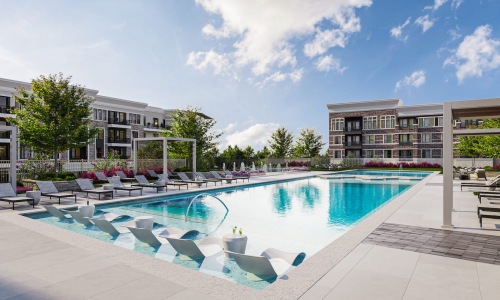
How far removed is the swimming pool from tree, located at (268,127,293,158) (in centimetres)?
4020

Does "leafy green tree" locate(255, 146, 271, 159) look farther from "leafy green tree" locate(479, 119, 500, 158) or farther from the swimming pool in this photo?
the swimming pool

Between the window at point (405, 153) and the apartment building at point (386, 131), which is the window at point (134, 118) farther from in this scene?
the window at point (405, 153)

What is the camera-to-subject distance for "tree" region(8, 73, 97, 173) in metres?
19.8

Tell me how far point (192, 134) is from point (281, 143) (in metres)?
29.8

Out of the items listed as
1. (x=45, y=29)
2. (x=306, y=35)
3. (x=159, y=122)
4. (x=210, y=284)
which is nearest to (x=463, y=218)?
(x=210, y=284)

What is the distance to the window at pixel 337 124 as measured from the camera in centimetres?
5531

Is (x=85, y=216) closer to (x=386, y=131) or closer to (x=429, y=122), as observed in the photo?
(x=386, y=131)

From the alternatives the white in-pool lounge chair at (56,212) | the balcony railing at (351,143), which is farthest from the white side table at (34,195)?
the balcony railing at (351,143)

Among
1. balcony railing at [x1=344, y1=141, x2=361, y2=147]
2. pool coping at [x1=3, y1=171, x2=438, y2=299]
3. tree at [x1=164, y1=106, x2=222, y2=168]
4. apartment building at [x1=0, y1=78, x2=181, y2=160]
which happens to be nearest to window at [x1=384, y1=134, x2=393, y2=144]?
balcony railing at [x1=344, y1=141, x2=361, y2=147]

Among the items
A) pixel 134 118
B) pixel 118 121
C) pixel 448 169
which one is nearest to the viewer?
pixel 448 169

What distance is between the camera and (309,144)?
60.0m

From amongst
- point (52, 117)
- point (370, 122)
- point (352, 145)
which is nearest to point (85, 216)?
point (52, 117)

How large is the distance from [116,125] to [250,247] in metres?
47.3

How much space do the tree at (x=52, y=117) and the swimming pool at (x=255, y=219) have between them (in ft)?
29.7
